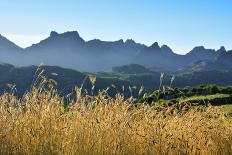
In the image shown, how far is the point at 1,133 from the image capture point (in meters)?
7.21

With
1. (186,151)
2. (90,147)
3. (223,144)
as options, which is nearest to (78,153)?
(90,147)

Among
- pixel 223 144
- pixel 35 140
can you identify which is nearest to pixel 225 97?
pixel 223 144

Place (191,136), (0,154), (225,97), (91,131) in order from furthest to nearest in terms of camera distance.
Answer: (225,97) < (191,136) < (91,131) < (0,154)

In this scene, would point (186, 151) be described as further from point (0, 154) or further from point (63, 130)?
point (0, 154)

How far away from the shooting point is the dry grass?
7.15 m

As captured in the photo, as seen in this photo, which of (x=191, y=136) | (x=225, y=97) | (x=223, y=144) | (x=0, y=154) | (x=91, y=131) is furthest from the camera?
(x=225, y=97)

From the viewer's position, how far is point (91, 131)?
7.50m

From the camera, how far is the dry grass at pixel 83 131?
7152mm

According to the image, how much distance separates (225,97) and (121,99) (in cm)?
3309

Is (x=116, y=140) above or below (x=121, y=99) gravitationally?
below

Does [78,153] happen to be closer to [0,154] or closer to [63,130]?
[63,130]

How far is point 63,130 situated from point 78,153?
507 millimetres

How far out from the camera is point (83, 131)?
7.46m

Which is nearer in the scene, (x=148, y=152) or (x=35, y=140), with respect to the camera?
(x=35, y=140)
